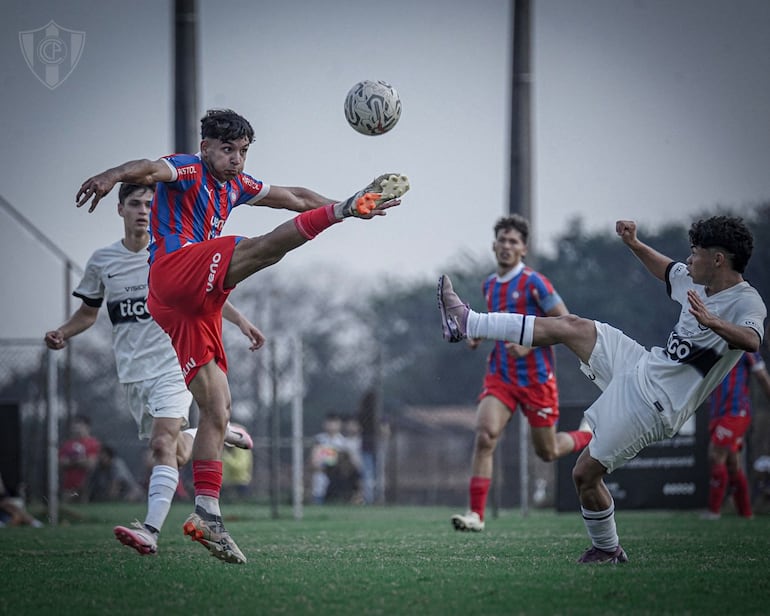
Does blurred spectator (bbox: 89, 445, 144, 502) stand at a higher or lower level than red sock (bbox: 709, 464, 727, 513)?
lower

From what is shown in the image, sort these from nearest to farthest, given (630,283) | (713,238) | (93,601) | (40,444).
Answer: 1. (93,601)
2. (713,238)
3. (40,444)
4. (630,283)

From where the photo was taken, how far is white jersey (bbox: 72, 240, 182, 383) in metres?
7.43

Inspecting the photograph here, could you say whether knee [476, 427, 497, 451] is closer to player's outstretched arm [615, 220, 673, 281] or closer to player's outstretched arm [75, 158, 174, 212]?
player's outstretched arm [615, 220, 673, 281]

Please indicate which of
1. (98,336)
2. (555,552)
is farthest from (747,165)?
(555,552)

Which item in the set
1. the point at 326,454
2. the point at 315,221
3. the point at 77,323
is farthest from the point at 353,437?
the point at 315,221

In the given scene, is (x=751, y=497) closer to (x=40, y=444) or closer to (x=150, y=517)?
(x=150, y=517)

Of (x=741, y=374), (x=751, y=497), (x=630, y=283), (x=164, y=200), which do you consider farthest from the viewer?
(x=630, y=283)

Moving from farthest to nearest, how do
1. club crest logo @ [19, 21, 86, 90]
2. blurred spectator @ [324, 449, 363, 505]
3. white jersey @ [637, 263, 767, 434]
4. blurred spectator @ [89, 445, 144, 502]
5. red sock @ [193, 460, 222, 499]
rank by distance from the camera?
blurred spectator @ [324, 449, 363, 505], blurred spectator @ [89, 445, 144, 502], club crest logo @ [19, 21, 86, 90], red sock @ [193, 460, 222, 499], white jersey @ [637, 263, 767, 434]

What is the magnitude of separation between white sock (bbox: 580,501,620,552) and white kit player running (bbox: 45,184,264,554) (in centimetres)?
243

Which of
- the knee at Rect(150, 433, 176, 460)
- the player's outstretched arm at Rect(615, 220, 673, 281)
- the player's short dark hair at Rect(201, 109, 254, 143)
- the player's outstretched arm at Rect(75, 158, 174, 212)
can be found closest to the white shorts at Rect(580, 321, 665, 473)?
the player's outstretched arm at Rect(615, 220, 673, 281)

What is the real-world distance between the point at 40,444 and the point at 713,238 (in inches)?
481

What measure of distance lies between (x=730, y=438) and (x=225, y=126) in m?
7.07

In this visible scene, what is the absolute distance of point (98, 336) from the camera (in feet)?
53.8

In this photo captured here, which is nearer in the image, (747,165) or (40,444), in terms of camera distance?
(40,444)
